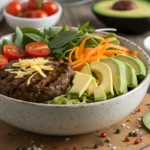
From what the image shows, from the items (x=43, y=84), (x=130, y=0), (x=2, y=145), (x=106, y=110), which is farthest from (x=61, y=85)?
(x=130, y=0)

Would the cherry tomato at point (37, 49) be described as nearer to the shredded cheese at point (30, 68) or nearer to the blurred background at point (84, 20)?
the shredded cheese at point (30, 68)

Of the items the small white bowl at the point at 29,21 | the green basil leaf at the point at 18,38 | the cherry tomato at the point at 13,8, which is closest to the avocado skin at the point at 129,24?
the small white bowl at the point at 29,21

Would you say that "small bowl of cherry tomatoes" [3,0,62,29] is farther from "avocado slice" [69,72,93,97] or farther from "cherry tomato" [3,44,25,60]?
"avocado slice" [69,72,93,97]

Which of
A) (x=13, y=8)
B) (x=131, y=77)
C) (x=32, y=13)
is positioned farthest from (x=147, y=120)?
(x=13, y=8)

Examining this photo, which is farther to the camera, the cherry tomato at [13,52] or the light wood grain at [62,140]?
the cherry tomato at [13,52]

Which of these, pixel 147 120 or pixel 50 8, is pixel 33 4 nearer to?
pixel 50 8

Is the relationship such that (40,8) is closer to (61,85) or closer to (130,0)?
(130,0)

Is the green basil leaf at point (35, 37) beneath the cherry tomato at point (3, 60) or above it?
beneath
